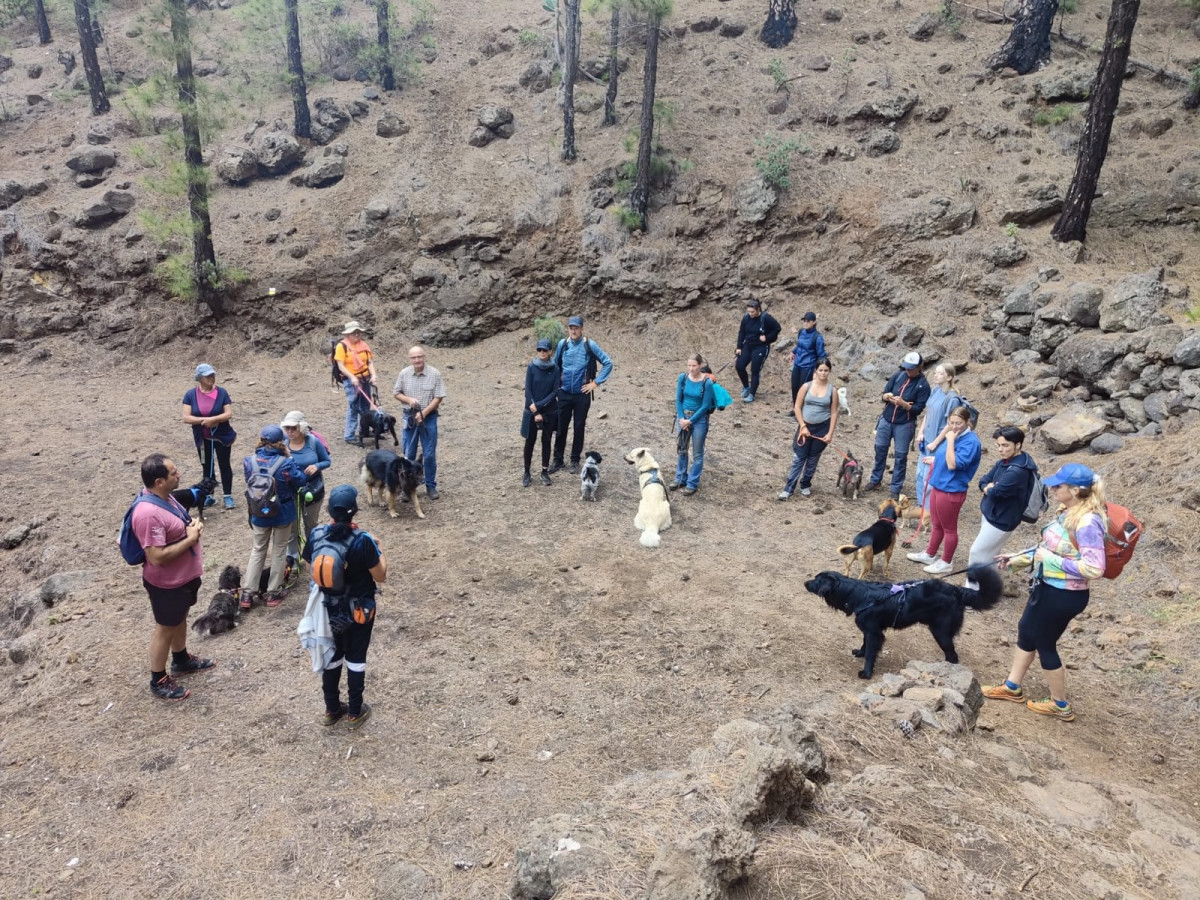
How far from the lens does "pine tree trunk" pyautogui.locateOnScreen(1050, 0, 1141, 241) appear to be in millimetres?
11805

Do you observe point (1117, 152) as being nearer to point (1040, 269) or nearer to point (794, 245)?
point (1040, 269)

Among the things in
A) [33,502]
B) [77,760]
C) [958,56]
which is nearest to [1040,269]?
[958,56]

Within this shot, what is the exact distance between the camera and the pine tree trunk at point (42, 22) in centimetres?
2330

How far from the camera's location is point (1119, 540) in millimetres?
4602

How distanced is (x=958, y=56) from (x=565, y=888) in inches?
841

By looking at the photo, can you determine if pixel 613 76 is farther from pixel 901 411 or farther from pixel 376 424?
pixel 901 411

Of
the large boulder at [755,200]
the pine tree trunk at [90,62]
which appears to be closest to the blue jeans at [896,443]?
the large boulder at [755,200]

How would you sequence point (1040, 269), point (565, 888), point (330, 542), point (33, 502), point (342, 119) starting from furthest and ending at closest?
1. point (342, 119)
2. point (1040, 269)
3. point (33, 502)
4. point (330, 542)
5. point (565, 888)

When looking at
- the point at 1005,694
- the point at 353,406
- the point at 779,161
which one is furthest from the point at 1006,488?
the point at 779,161

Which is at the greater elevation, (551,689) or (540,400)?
(540,400)

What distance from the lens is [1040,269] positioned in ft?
42.7

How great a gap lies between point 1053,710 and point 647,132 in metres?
14.8

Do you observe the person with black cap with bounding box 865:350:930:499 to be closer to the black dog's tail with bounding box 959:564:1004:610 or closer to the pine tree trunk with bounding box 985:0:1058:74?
the black dog's tail with bounding box 959:564:1004:610

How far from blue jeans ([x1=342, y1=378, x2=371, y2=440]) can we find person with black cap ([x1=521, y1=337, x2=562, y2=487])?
2868mm
